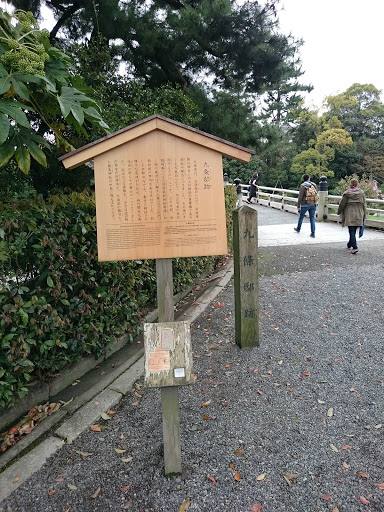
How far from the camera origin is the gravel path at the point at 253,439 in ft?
6.80

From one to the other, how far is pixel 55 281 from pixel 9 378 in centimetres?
80

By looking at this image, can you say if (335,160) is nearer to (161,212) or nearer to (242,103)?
(242,103)

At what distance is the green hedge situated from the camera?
2477mm

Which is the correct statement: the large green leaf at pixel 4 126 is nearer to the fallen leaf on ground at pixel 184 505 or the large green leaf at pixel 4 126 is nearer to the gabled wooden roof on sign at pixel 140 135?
the gabled wooden roof on sign at pixel 140 135

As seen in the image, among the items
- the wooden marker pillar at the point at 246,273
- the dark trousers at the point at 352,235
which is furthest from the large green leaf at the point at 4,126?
the dark trousers at the point at 352,235

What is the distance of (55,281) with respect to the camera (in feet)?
9.45

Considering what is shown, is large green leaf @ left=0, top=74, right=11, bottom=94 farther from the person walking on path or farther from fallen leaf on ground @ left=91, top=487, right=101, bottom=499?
the person walking on path

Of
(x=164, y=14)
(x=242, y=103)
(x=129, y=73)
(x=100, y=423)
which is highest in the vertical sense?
(x=164, y=14)

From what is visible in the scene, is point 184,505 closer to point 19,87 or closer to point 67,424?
point 67,424

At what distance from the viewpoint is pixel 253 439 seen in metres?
2.54

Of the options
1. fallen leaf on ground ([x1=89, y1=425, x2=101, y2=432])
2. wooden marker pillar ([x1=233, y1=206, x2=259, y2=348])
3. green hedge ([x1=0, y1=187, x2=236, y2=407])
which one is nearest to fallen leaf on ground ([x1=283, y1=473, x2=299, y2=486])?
fallen leaf on ground ([x1=89, y1=425, x2=101, y2=432])

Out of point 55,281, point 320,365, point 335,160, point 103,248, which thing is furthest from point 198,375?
point 335,160

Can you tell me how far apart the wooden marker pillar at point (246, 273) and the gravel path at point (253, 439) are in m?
0.25

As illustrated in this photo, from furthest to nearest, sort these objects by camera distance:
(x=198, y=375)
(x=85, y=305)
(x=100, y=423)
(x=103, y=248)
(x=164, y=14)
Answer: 1. (x=164, y=14)
2. (x=198, y=375)
3. (x=85, y=305)
4. (x=100, y=423)
5. (x=103, y=248)
